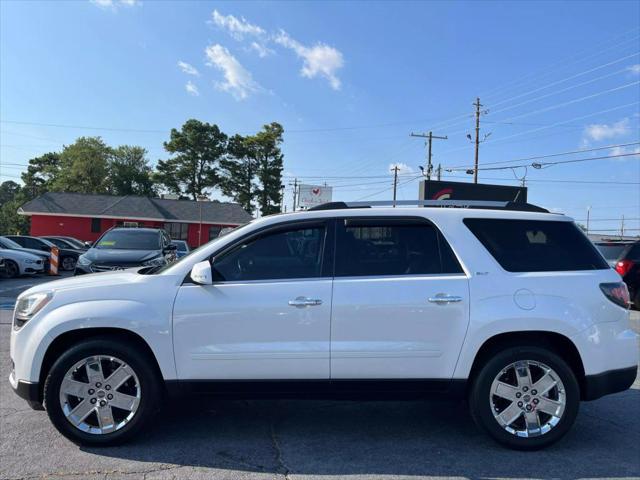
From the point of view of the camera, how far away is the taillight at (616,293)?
3.88 meters

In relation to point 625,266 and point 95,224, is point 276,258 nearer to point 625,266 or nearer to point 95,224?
point 625,266

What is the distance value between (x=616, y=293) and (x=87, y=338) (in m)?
4.12

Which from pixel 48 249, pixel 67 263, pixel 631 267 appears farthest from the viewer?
pixel 48 249

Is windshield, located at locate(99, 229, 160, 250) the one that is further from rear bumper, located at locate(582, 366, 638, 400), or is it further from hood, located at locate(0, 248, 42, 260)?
rear bumper, located at locate(582, 366, 638, 400)

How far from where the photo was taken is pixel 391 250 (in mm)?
3963

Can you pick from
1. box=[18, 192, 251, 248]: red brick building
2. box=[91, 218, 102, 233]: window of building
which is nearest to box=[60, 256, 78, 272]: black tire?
box=[18, 192, 251, 248]: red brick building

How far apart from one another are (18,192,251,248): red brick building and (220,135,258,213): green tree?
52.9ft

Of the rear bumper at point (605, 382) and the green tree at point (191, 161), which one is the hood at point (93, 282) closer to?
the rear bumper at point (605, 382)

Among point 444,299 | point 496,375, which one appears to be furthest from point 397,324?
point 496,375

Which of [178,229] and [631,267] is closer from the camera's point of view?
[631,267]

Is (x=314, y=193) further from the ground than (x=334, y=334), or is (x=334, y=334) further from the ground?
(x=314, y=193)

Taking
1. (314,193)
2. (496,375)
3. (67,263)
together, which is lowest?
(67,263)

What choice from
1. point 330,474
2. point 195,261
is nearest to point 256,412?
point 330,474

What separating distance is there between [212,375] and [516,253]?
101 inches
